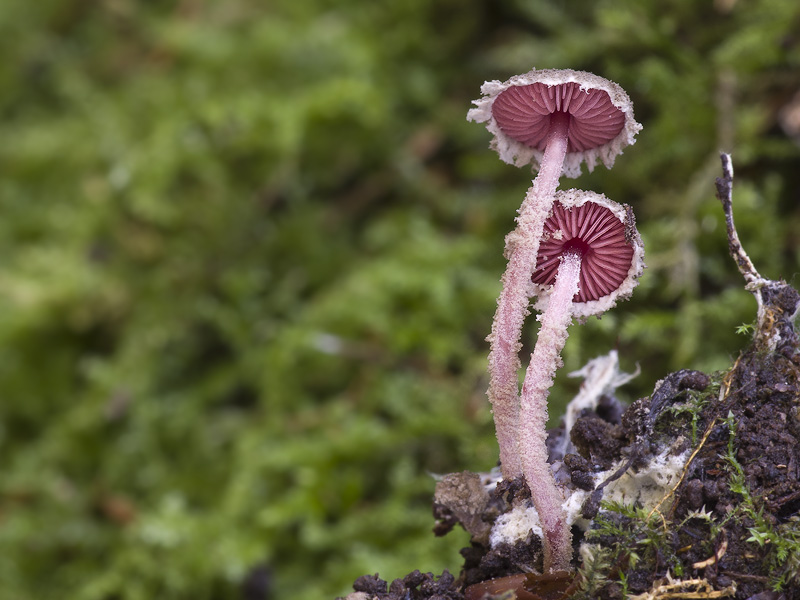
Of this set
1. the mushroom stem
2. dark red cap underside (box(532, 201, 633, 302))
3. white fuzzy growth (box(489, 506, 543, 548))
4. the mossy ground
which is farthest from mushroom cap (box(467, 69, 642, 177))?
white fuzzy growth (box(489, 506, 543, 548))

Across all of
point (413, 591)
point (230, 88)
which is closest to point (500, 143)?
point (413, 591)

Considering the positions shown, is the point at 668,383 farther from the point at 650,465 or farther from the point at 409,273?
the point at 409,273

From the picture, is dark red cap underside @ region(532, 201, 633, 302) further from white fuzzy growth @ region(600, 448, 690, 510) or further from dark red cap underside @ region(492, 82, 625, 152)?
white fuzzy growth @ region(600, 448, 690, 510)

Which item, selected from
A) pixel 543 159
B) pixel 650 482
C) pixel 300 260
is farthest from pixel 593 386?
pixel 300 260

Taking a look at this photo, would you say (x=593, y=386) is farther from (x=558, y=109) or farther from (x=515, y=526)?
(x=558, y=109)

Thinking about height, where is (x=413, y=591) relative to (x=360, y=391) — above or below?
below

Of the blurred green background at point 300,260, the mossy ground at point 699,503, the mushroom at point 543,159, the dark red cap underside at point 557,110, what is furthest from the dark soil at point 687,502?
the blurred green background at point 300,260
